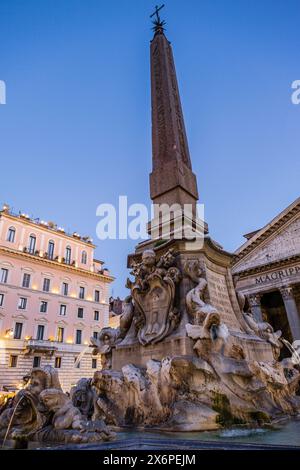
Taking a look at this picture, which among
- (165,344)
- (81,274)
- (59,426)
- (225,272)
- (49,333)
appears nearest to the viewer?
(59,426)

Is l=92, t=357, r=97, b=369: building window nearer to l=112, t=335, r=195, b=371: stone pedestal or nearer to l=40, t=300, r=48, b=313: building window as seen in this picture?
l=40, t=300, r=48, b=313: building window

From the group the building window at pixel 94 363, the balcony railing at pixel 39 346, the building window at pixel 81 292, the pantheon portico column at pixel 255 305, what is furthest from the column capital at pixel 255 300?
the building window at pixel 81 292

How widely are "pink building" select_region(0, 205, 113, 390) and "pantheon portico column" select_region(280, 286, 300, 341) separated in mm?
17284

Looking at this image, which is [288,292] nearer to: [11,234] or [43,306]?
[43,306]

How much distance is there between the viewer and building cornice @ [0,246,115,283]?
2823 cm

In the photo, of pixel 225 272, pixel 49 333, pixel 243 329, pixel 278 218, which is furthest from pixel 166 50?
pixel 49 333

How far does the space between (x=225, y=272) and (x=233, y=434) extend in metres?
3.38

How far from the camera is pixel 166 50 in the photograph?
9.44m

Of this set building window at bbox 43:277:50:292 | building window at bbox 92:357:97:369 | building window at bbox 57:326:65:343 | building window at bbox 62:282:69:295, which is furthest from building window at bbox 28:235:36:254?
building window at bbox 92:357:97:369

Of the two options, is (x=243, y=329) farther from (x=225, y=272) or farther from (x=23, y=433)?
(x=23, y=433)

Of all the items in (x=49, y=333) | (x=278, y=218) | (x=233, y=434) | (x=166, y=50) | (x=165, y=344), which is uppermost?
(x=278, y=218)

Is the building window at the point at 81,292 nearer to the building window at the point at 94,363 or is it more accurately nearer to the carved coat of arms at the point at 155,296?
the building window at the point at 94,363

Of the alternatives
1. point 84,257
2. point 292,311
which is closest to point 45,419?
point 292,311

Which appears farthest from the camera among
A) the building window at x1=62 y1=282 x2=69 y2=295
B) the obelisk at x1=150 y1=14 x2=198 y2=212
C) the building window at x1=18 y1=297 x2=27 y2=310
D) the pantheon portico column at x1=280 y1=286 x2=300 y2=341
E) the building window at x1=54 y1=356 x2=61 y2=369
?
the building window at x1=62 y1=282 x2=69 y2=295
